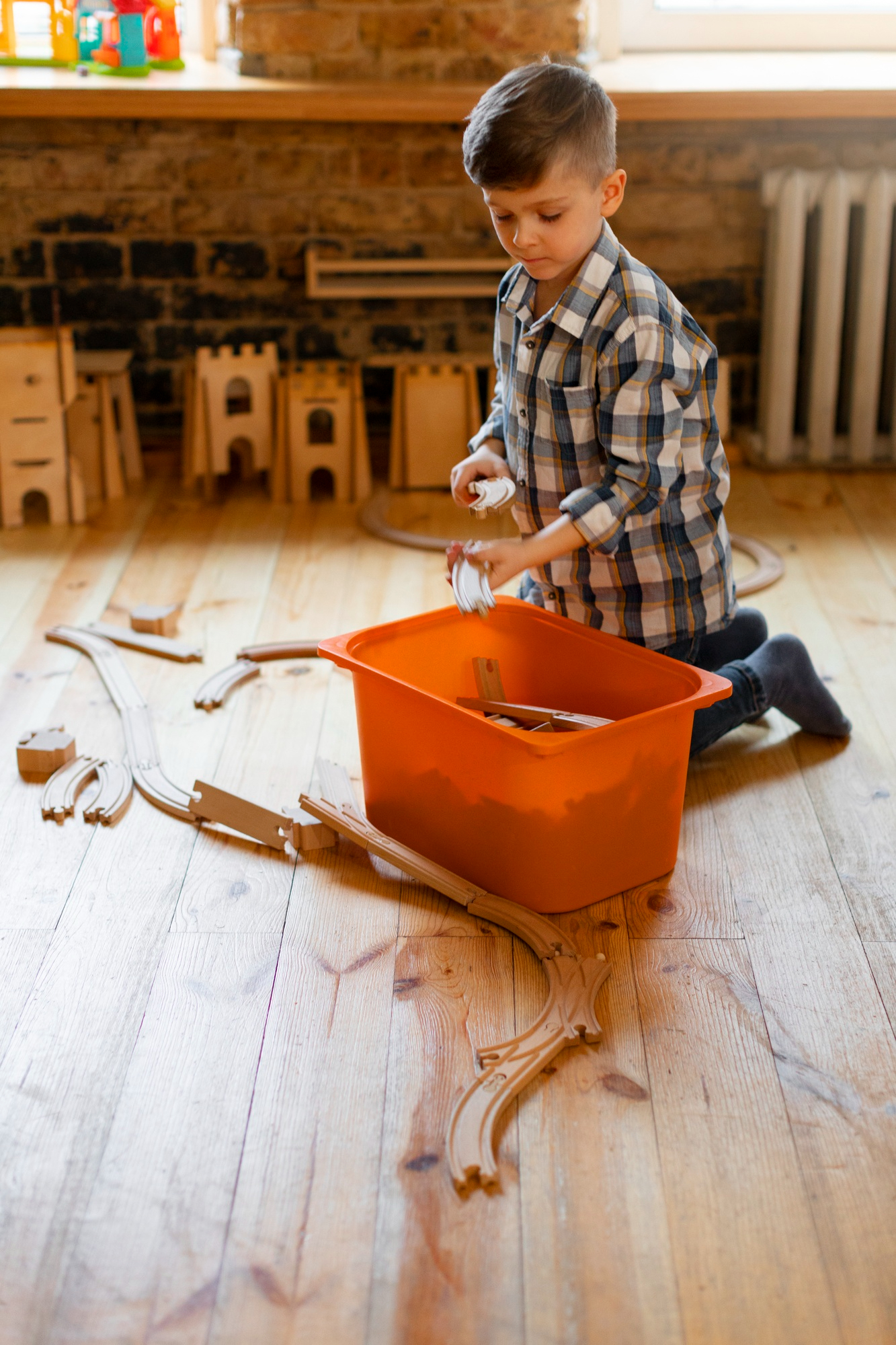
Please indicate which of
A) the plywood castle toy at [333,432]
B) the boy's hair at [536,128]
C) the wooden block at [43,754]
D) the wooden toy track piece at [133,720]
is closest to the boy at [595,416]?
the boy's hair at [536,128]

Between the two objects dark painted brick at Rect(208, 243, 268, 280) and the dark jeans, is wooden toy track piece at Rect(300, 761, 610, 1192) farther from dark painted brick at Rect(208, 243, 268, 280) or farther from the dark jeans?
dark painted brick at Rect(208, 243, 268, 280)

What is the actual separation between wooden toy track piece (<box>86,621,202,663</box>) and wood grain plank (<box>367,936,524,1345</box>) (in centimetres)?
87

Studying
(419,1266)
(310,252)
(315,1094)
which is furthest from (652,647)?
(310,252)

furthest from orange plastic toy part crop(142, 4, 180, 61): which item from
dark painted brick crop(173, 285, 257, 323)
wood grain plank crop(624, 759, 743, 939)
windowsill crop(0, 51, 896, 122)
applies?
wood grain plank crop(624, 759, 743, 939)

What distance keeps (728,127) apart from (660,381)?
5.77 feet

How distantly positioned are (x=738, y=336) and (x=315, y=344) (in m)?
1.05

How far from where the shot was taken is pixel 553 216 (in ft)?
4.48

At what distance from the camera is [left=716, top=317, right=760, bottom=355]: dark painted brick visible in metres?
3.07

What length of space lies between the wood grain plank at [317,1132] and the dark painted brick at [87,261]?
6.55ft

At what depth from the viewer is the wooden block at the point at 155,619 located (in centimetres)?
217

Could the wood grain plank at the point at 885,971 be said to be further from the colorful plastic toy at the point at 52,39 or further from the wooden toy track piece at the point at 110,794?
the colorful plastic toy at the point at 52,39

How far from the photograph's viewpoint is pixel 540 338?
4.91 feet

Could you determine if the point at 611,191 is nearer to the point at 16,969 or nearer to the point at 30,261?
the point at 16,969

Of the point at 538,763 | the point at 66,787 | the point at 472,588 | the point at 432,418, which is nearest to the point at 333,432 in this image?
the point at 432,418
